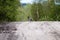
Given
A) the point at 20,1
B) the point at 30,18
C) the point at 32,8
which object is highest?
the point at 20,1

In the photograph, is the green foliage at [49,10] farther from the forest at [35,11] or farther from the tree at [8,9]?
the tree at [8,9]

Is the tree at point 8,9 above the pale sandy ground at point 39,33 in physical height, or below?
below

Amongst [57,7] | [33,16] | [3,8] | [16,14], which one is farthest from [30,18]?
[3,8]

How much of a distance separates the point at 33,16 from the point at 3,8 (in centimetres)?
194

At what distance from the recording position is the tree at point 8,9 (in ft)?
17.8

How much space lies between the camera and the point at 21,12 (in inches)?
258

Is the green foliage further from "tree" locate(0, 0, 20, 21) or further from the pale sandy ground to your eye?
the pale sandy ground

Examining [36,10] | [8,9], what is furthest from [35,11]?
[8,9]

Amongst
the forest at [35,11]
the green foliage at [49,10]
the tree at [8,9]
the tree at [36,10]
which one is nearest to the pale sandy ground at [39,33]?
the tree at [8,9]

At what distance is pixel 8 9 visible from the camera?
565cm

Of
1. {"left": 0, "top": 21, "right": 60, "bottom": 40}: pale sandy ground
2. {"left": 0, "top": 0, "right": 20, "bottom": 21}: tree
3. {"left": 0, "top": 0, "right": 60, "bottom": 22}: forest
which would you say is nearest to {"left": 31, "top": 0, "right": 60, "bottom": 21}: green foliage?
{"left": 0, "top": 0, "right": 60, "bottom": 22}: forest

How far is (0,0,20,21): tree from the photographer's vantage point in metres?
5.43

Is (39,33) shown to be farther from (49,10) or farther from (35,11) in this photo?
(35,11)

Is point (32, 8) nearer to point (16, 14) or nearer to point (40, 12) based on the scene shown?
point (40, 12)
